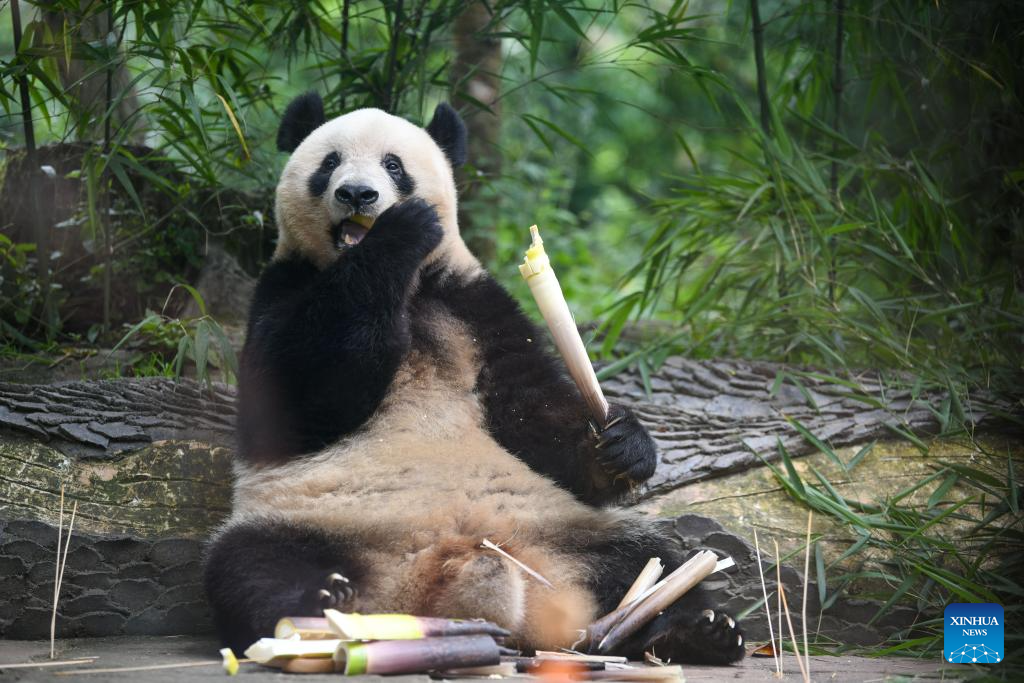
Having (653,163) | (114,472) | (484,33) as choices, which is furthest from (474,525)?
(653,163)

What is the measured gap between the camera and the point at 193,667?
91.5 inches

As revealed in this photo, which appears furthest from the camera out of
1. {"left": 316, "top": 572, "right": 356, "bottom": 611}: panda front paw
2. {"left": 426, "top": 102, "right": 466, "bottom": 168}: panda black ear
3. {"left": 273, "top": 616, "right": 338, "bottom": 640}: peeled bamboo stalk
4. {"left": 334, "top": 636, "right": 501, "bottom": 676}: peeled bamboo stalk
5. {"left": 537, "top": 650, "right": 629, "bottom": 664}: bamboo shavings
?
{"left": 426, "top": 102, "right": 466, "bottom": 168}: panda black ear

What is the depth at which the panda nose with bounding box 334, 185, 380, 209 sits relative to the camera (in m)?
3.03

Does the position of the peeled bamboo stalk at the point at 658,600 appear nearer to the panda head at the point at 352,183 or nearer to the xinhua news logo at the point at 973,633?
the xinhua news logo at the point at 973,633

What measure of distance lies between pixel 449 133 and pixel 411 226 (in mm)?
834

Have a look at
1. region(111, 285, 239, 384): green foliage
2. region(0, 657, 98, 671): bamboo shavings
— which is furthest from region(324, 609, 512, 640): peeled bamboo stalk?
region(111, 285, 239, 384): green foliage

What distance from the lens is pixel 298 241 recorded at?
3191 mm

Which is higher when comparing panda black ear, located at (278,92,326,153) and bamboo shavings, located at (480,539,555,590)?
panda black ear, located at (278,92,326,153)

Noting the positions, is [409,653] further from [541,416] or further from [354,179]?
[354,179]

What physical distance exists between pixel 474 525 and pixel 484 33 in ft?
7.44

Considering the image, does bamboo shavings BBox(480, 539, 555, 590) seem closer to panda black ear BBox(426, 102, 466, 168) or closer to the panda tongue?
the panda tongue

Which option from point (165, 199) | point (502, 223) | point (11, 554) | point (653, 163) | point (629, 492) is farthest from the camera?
point (653, 163)

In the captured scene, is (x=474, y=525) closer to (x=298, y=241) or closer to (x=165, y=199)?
(x=298, y=241)

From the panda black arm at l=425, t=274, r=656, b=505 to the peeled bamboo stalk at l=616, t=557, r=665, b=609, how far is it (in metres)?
0.28
